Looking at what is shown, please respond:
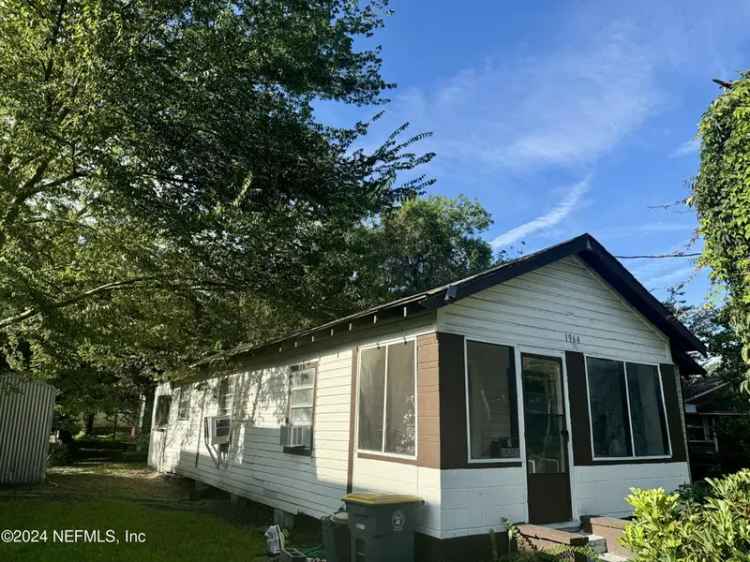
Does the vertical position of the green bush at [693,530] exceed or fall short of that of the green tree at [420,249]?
it falls short

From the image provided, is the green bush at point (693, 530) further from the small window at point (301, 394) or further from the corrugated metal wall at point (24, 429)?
the corrugated metal wall at point (24, 429)

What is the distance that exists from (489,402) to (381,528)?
2.22 m

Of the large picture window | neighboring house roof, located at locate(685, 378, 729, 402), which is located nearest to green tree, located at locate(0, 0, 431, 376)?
the large picture window

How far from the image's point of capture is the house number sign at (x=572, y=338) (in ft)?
27.1

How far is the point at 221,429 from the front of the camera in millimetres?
12484

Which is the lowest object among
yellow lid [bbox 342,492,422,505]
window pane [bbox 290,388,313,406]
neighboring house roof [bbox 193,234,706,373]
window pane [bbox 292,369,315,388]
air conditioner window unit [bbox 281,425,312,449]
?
yellow lid [bbox 342,492,422,505]

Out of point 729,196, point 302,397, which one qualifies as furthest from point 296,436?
point 729,196

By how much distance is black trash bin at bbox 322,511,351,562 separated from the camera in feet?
21.1

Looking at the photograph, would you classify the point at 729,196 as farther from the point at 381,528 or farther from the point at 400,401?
the point at 381,528

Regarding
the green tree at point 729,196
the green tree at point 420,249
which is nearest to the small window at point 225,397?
the green tree at point 729,196

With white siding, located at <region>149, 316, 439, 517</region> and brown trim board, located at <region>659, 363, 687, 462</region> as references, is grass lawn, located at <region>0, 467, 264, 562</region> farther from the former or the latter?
brown trim board, located at <region>659, 363, 687, 462</region>

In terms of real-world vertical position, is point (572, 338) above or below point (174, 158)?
below

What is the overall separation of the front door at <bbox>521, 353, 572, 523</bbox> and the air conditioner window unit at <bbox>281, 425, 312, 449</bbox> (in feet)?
12.5

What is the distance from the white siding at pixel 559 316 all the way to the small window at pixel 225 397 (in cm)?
781
